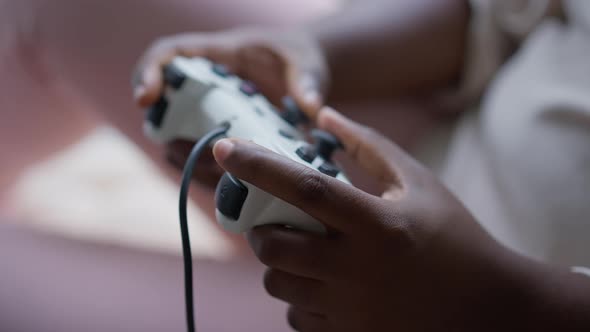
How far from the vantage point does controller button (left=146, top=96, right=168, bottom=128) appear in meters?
0.44

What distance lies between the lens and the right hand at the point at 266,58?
0.48 meters

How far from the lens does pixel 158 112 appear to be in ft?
1.44

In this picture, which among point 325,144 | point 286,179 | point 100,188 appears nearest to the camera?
point 286,179

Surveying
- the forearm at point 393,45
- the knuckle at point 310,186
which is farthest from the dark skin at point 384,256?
the forearm at point 393,45

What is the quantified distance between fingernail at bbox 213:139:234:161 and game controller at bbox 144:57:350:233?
0.02 m

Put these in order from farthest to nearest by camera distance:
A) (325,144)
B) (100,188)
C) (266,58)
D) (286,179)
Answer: (100,188) → (266,58) → (325,144) → (286,179)

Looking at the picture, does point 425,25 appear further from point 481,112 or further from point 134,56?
point 134,56

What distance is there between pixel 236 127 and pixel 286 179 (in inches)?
3.6

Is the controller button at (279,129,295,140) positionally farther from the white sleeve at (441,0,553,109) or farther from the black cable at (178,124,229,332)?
the white sleeve at (441,0,553,109)

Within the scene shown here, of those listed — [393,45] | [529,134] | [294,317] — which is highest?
[393,45]

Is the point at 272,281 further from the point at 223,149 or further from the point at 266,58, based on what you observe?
the point at 266,58

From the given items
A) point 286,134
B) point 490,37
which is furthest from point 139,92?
point 490,37

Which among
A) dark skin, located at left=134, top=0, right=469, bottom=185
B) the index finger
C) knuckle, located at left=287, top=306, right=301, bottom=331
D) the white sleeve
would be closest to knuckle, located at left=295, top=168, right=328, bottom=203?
the index finger

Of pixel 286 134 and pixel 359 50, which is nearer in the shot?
pixel 286 134
